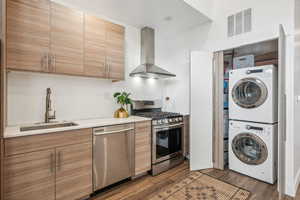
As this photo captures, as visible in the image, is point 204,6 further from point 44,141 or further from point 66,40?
point 44,141

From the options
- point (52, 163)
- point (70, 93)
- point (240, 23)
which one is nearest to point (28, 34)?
point (70, 93)

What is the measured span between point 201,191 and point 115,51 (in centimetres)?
246

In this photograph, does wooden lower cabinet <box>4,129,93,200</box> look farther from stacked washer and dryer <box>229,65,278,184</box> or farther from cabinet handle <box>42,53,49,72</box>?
stacked washer and dryer <box>229,65,278,184</box>

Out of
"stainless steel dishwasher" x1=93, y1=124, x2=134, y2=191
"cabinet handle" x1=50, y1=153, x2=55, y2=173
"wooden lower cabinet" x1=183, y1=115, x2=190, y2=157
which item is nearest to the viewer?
"cabinet handle" x1=50, y1=153, x2=55, y2=173

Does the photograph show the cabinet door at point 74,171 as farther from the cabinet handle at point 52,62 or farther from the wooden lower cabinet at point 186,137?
the wooden lower cabinet at point 186,137

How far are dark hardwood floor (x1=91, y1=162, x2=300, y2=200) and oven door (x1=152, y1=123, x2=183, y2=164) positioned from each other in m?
0.29

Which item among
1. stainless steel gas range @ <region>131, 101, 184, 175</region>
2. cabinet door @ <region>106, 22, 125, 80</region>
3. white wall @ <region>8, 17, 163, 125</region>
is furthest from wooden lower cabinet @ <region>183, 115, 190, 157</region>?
cabinet door @ <region>106, 22, 125, 80</region>

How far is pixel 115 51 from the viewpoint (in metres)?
2.51

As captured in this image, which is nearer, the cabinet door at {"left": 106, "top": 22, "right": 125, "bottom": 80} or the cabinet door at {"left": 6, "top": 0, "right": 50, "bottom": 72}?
the cabinet door at {"left": 6, "top": 0, "right": 50, "bottom": 72}

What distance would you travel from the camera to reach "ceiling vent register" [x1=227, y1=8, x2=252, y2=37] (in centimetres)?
246

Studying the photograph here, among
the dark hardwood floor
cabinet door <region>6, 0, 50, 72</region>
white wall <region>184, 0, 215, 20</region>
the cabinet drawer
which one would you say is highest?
white wall <region>184, 0, 215, 20</region>

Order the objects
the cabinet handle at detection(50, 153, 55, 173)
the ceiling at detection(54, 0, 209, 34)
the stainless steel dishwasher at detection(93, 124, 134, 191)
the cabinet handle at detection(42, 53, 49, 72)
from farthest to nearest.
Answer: the ceiling at detection(54, 0, 209, 34), the stainless steel dishwasher at detection(93, 124, 134, 191), the cabinet handle at detection(42, 53, 49, 72), the cabinet handle at detection(50, 153, 55, 173)

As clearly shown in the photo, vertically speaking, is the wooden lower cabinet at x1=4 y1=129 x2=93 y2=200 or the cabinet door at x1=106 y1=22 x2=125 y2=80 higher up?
the cabinet door at x1=106 y1=22 x2=125 y2=80

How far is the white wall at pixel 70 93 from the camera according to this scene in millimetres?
1939
